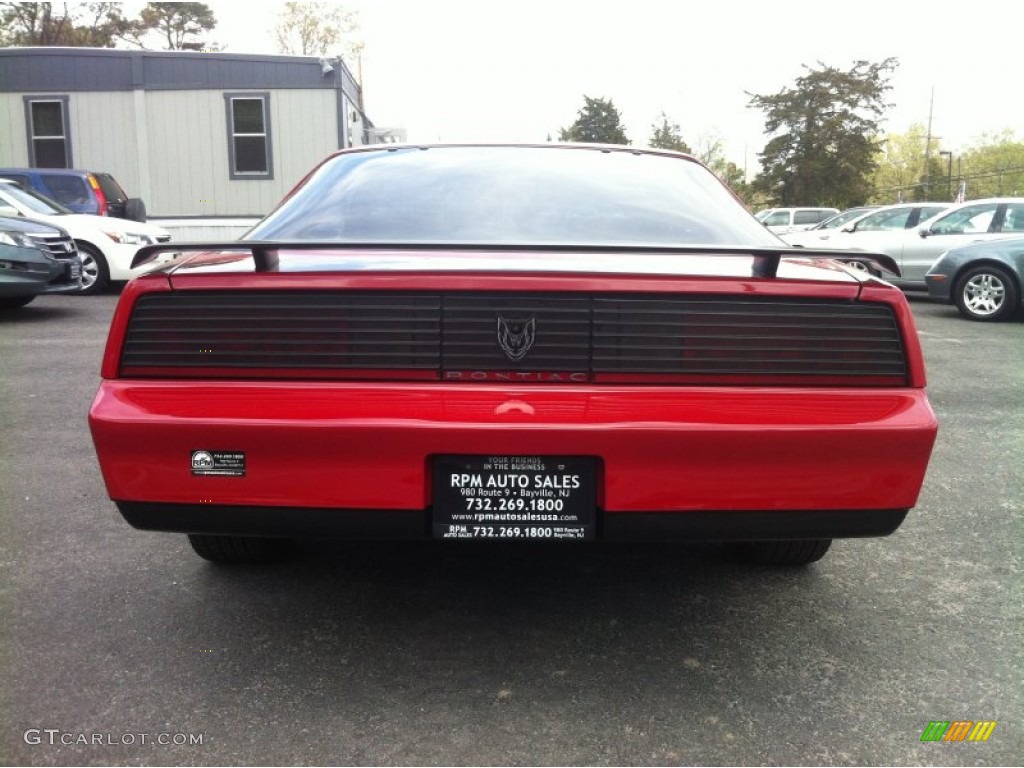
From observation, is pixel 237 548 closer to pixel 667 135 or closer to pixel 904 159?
pixel 667 135

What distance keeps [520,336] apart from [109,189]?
13796mm

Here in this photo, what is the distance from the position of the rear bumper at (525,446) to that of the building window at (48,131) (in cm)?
1757

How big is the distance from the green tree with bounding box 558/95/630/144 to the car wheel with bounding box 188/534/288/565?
59.6 m

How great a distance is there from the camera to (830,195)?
46750 mm

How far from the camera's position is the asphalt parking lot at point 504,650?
218 cm

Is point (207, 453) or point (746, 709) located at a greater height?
point (207, 453)

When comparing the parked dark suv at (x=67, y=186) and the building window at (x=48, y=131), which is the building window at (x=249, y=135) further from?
the parked dark suv at (x=67, y=186)

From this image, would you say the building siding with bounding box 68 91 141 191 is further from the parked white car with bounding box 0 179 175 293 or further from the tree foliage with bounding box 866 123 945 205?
the tree foliage with bounding box 866 123 945 205

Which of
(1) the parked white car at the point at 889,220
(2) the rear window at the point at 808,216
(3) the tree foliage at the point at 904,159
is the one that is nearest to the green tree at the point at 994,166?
(3) the tree foliage at the point at 904,159

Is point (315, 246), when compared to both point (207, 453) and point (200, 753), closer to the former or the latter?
point (207, 453)

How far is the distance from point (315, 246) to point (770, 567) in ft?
6.32

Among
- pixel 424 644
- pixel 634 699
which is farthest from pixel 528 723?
pixel 424 644

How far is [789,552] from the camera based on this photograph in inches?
125

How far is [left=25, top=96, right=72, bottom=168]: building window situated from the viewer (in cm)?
1772
